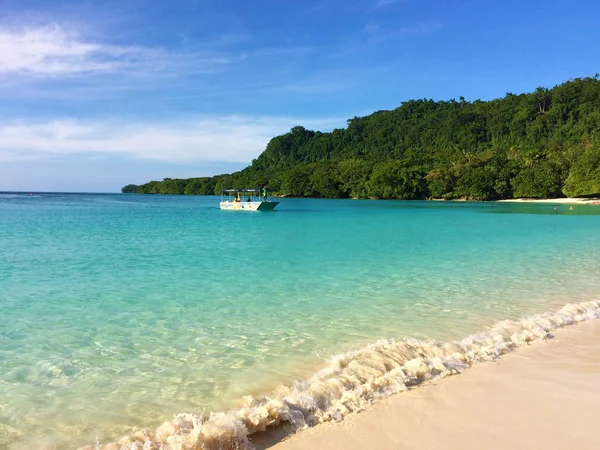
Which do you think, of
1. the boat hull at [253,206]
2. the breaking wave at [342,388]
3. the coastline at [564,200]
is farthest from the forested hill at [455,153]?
the breaking wave at [342,388]

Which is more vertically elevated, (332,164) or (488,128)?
(488,128)

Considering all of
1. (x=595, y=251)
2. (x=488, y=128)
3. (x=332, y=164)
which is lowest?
(x=595, y=251)

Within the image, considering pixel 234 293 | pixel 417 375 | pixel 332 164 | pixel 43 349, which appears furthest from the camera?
pixel 332 164

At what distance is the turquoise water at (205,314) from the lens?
197 inches

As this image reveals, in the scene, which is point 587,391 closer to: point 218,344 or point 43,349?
point 218,344

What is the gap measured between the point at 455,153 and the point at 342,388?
120324 mm

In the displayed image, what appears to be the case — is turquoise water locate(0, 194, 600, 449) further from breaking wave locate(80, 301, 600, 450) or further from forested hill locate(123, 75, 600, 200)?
forested hill locate(123, 75, 600, 200)

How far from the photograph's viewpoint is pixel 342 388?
5004 millimetres

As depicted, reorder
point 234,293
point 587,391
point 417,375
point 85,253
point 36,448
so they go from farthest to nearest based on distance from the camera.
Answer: point 85,253 → point 234,293 → point 417,375 → point 587,391 → point 36,448

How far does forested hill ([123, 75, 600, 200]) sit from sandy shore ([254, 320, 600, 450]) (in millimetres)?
84910

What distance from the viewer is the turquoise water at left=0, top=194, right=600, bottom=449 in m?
5.02

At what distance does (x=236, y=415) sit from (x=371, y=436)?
1.30 m

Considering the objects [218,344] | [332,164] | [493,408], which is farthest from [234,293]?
[332,164]

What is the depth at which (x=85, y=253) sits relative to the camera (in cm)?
1803
